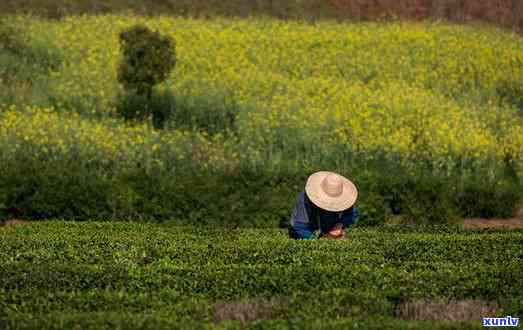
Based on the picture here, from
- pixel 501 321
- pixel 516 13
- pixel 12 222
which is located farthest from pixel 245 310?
pixel 516 13

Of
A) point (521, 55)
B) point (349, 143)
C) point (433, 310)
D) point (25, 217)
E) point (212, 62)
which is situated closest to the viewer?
point (433, 310)

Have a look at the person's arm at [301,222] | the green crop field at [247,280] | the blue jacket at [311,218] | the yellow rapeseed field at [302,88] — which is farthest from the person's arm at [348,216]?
the yellow rapeseed field at [302,88]

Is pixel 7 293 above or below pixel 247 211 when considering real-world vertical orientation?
above

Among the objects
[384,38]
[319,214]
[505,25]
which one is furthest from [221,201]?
[505,25]

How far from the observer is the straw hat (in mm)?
10516

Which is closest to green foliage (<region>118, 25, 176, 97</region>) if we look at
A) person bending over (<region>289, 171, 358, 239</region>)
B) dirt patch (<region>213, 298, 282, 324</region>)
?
person bending over (<region>289, 171, 358, 239</region>)

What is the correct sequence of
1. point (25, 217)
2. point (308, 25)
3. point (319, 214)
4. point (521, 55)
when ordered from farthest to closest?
point (308, 25) → point (521, 55) → point (25, 217) → point (319, 214)

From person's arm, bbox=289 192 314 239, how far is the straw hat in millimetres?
370

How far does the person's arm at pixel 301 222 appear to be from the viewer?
11.0m

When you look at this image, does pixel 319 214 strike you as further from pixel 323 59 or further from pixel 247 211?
pixel 323 59

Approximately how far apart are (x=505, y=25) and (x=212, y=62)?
11812 millimetres

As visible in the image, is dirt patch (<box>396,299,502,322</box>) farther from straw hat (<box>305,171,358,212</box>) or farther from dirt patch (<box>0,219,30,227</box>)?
dirt patch (<box>0,219,30,227</box>)

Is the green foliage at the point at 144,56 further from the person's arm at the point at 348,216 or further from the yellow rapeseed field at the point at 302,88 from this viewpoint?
the person's arm at the point at 348,216

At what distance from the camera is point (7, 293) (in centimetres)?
825
